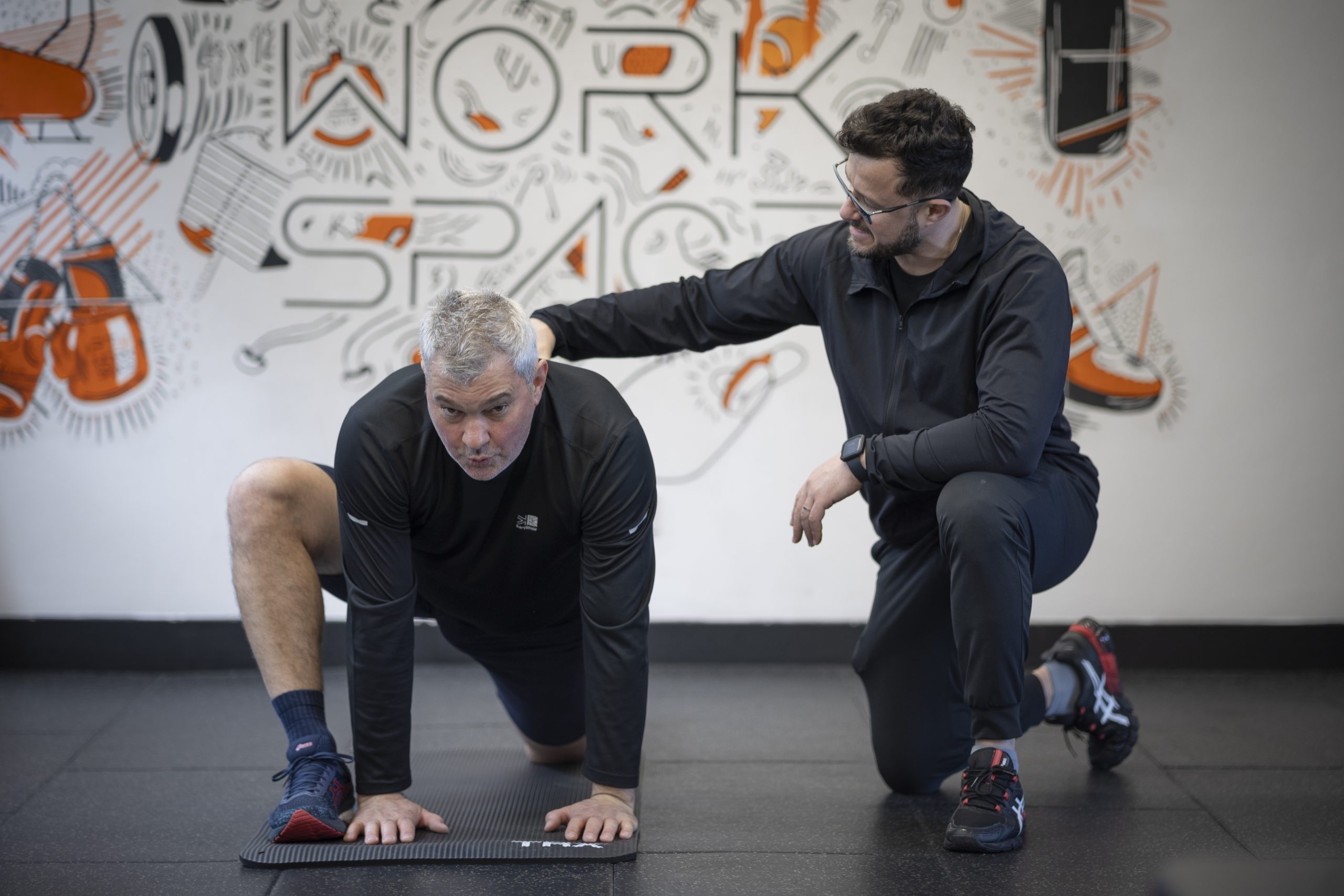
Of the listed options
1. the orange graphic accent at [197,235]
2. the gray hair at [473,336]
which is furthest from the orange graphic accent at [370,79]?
the gray hair at [473,336]

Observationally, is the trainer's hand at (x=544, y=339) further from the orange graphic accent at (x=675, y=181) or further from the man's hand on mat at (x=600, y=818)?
the orange graphic accent at (x=675, y=181)

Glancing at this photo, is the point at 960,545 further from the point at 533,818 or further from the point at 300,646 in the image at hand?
the point at 300,646

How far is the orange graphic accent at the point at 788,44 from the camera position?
307 centimetres

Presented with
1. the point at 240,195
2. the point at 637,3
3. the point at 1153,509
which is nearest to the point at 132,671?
the point at 240,195

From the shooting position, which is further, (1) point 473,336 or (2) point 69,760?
(2) point 69,760

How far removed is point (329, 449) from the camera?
3.15m

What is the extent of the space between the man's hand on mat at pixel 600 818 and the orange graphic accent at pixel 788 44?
200cm

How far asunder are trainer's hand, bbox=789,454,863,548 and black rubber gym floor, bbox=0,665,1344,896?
541 mm

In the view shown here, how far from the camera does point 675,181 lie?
3.12 metres

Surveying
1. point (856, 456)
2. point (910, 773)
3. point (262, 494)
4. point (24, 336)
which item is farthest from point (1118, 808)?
point (24, 336)

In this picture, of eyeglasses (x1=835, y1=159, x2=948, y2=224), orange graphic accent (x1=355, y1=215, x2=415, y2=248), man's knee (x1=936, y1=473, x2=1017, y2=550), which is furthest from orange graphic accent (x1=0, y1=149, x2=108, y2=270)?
man's knee (x1=936, y1=473, x2=1017, y2=550)

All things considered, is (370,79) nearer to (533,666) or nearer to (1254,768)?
(533,666)

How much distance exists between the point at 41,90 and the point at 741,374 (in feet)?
6.63

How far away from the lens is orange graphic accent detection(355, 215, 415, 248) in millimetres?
3104
